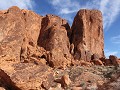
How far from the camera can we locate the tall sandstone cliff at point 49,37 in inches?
1075

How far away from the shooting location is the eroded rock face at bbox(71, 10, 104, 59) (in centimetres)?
3458

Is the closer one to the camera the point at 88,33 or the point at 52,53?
the point at 52,53

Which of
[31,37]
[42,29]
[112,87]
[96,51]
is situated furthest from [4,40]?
[96,51]

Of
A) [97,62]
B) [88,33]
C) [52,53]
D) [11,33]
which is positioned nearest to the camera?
[11,33]

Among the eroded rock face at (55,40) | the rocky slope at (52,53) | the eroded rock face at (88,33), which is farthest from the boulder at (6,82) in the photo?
the eroded rock face at (88,33)

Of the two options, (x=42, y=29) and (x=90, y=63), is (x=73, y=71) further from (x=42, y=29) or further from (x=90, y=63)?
(x=42, y=29)

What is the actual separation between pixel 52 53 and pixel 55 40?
3.10 meters

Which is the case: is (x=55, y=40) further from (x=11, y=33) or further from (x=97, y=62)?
(x=11, y=33)

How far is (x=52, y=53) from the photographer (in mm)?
29094

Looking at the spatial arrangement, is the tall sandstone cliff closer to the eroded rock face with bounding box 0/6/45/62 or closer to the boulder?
the eroded rock face with bounding box 0/6/45/62

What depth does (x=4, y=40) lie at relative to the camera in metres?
26.3

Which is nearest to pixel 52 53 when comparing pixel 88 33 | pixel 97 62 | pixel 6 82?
pixel 97 62

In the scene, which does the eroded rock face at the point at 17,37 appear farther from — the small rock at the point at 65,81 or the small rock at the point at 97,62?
the small rock at the point at 97,62

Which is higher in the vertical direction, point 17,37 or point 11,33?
point 11,33
